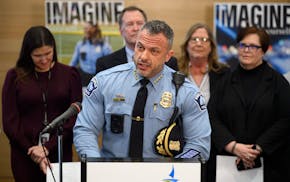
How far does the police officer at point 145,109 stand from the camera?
2064 millimetres

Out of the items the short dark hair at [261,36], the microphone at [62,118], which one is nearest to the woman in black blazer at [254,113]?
the short dark hair at [261,36]

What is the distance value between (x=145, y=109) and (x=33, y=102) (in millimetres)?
1164

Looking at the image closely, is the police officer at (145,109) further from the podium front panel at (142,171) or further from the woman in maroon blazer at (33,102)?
the woman in maroon blazer at (33,102)

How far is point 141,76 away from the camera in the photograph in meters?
2.12

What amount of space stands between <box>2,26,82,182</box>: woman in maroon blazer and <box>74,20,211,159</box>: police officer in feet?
3.11

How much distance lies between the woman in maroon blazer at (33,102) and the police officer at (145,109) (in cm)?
95

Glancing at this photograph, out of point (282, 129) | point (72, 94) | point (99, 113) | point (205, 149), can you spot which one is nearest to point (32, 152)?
point (72, 94)

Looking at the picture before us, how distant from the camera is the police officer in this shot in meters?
2.06

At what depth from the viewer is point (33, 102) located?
119 inches

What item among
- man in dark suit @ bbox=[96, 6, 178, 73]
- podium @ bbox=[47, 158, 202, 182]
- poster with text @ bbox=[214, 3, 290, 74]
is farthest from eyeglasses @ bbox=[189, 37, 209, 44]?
podium @ bbox=[47, 158, 202, 182]

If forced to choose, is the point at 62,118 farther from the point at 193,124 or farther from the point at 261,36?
the point at 261,36

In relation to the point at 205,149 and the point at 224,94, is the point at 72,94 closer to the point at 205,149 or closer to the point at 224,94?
the point at 224,94

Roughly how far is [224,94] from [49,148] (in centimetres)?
121

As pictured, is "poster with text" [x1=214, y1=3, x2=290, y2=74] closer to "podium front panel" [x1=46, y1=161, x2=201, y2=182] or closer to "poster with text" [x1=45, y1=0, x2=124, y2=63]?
"poster with text" [x1=45, y1=0, x2=124, y2=63]
